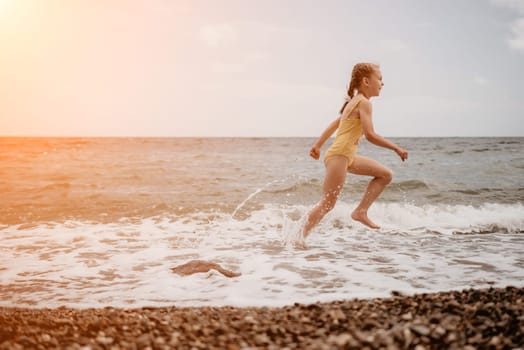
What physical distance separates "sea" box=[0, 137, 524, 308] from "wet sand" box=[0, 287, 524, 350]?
71 centimetres

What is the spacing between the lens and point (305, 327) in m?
3.01

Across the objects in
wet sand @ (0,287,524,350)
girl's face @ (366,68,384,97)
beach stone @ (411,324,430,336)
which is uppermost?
girl's face @ (366,68,384,97)

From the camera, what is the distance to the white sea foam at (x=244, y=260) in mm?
4500

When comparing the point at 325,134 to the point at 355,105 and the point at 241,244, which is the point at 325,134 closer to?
the point at 355,105

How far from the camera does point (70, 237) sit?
7.76 metres

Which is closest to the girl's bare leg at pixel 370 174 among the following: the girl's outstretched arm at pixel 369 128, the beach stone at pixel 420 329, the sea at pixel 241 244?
the girl's outstretched arm at pixel 369 128

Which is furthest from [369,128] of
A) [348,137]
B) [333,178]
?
[333,178]

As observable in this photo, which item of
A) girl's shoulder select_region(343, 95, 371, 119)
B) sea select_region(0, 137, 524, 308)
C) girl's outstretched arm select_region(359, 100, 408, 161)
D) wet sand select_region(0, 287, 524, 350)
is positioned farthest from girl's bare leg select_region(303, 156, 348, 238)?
wet sand select_region(0, 287, 524, 350)

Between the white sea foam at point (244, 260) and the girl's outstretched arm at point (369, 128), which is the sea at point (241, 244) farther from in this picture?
the girl's outstretched arm at point (369, 128)

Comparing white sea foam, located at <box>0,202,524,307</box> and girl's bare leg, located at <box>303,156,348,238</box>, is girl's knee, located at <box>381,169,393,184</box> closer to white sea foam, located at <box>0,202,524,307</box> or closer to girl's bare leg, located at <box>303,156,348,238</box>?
girl's bare leg, located at <box>303,156,348,238</box>

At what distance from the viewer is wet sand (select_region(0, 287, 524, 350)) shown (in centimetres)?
271

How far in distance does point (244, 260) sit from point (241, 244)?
1.16 meters

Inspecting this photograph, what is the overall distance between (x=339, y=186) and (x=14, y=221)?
737cm

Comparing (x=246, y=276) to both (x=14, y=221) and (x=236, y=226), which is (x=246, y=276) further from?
(x=14, y=221)
